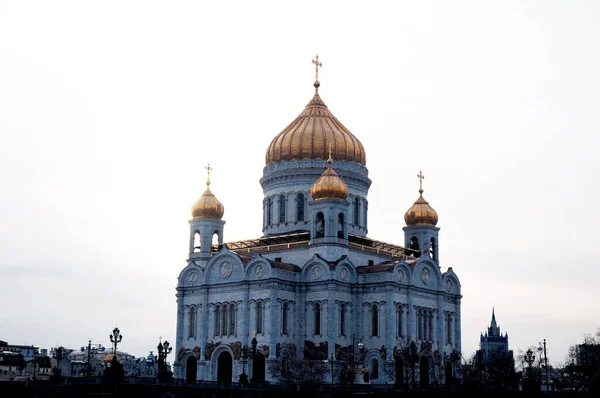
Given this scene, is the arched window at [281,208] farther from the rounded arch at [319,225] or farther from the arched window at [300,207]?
the rounded arch at [319,225]

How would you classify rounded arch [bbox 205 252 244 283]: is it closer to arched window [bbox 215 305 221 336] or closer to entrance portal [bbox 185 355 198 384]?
arched window [bbox 215 305 221 336]

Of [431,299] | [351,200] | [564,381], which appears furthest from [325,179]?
[564,381]

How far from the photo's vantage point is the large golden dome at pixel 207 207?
7525 centimetres

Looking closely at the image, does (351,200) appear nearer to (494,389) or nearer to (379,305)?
(379,305)

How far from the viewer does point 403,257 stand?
230 feet

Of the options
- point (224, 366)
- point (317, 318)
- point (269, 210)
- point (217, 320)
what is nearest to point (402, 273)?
point (317, 318)

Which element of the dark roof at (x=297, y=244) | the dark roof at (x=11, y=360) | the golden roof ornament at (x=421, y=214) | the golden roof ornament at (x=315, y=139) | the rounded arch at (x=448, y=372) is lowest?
the rounded arch at (x=448, y=372)

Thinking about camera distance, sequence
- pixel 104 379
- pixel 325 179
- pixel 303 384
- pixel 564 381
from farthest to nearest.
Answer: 1. pixel 564 381
2. pixel 325 179
3. pixel 303 384
4. pixel 104 379

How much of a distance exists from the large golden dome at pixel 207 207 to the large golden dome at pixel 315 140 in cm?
596

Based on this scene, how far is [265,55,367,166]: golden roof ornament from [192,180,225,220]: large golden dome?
235 inches

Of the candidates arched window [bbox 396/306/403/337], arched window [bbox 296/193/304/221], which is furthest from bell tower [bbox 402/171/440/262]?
arched window [bbox 296/193/304/221]

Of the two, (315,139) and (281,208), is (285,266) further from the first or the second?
(315,139)

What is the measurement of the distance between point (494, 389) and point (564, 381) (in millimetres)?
20384

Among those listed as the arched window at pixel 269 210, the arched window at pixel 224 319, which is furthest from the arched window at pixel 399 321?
the arched window at pixel 269 210
